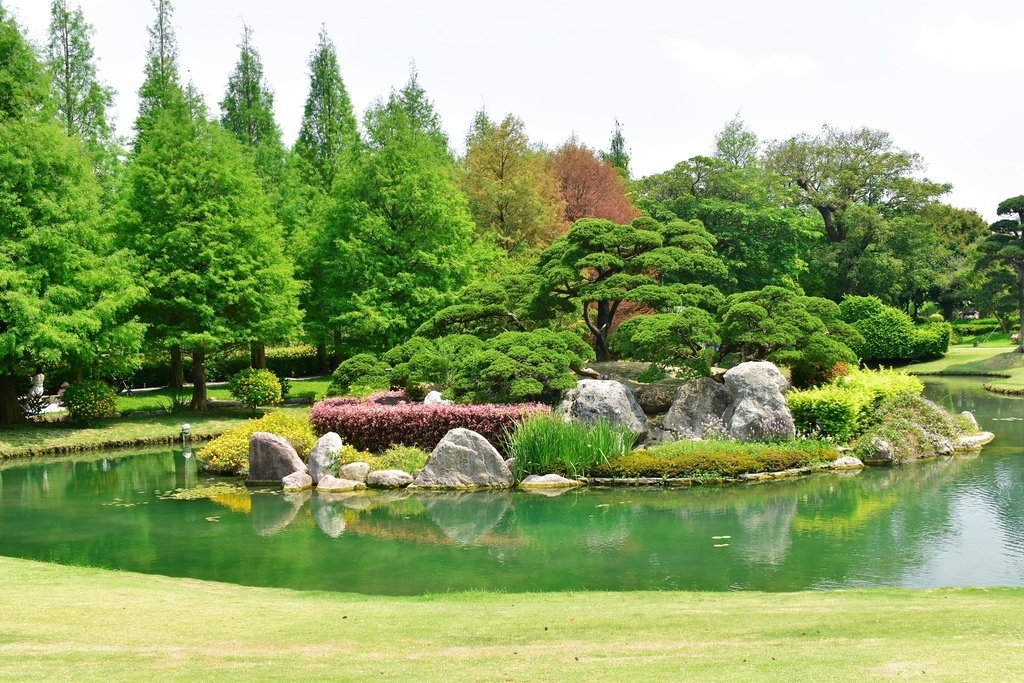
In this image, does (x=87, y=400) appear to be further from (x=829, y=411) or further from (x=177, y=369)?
(x=829, y=411)

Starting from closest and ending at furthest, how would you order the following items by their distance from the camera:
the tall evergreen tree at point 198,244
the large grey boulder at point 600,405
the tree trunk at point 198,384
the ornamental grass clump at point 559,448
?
1. the ornamental grass clump at point 559,448
2. the large grey boulder at point 600,405
3. the tall evergreen tree at point 198,244
4. the tree trunk at point 198,384

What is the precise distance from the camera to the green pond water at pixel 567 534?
9094mm

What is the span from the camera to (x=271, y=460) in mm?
15703

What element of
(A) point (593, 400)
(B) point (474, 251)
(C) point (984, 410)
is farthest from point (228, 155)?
(C) point (984, 410)

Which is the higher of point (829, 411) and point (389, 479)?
point (829, 411)

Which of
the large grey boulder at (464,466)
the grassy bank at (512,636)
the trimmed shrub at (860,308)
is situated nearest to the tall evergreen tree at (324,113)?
the trimmed shrub at (860,308)

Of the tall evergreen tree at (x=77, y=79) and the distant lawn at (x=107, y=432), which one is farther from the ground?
the tall evergreen tree at (x=77, y=79)

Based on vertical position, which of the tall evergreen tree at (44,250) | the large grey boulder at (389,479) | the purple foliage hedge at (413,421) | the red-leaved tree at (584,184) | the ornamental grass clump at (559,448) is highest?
the red-leaved tree at (584,184)

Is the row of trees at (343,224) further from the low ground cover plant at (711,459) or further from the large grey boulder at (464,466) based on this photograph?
the large grey boulder at (464,466)

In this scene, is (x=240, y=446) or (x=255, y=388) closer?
(x=240, y=446)

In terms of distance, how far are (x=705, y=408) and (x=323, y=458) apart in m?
7.34

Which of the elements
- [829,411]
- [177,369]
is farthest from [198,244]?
[829,411]

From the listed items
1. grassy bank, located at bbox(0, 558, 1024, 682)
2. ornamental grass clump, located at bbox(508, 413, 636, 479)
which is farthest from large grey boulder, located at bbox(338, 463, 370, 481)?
grassy bank, located at bbox(0, 558, 1024, 682)

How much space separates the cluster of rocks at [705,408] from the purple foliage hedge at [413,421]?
88 centimetres
